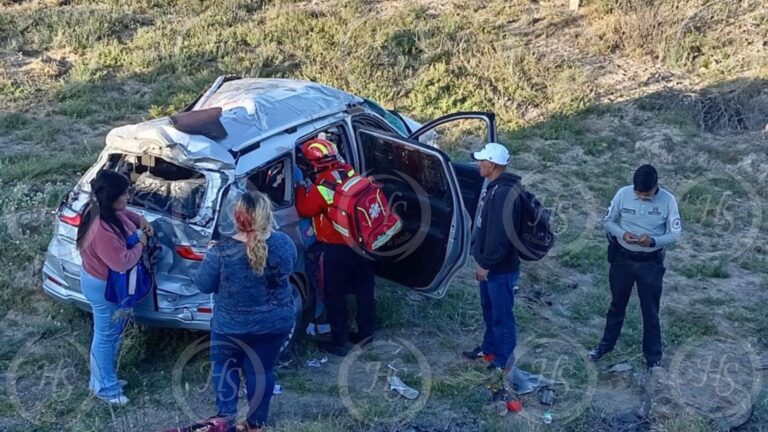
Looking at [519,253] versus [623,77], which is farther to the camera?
[623,77]

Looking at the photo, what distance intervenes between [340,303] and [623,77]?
25.3 feet

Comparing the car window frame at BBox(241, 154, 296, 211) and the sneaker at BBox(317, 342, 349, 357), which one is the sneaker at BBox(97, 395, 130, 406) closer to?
the sneaker at BBox(317, 342, 349, 357)

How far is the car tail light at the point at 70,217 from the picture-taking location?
6020 millimetres

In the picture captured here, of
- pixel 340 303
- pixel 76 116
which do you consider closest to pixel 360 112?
pixel 340 303

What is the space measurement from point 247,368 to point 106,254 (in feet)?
3.72

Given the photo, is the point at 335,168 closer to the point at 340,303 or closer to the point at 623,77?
the point at 340,303

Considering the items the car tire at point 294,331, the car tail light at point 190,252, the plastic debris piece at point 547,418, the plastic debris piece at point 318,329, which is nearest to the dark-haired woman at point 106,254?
the car tail light at point 190,252

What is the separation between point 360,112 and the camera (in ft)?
24.3

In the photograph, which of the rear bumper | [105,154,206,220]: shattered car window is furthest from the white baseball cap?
the rear bumper

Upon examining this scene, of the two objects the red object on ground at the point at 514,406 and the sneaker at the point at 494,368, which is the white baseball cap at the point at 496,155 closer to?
the sneaker at the point at 494,368

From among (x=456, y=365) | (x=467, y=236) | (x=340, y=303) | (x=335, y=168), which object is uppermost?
(x=335, y=168)

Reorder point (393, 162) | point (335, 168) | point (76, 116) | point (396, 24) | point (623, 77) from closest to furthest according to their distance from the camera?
1. point (335, 168)
2. point (393, 162)
3. point (76, 116)
4. point (623, 77)
5. point (396, 24)

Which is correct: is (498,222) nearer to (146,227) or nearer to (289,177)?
(289,177)

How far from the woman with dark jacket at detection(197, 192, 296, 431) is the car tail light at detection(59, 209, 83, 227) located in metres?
1.61
